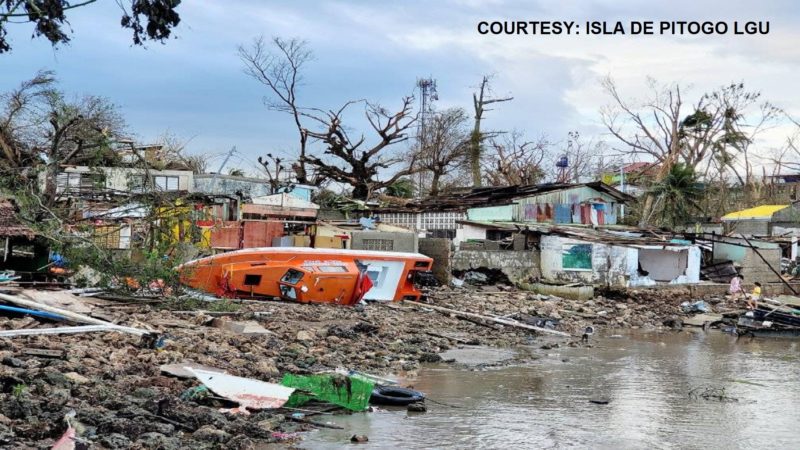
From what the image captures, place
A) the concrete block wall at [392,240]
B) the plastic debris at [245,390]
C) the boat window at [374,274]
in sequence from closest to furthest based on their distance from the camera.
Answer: the plastic debris at [245,390] < the boat window at [374,274] < the concrete block wall at [392,240]

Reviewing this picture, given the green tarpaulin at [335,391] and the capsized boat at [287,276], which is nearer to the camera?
the green tarpaulin at [335,391]

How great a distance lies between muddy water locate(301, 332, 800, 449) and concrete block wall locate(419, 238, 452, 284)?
7420 millimetres

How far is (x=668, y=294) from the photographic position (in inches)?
947

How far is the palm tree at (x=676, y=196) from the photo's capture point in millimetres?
32594

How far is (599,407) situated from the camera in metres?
9.79

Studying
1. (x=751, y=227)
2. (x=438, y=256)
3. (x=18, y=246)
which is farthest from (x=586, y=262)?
(x=18, y=246)

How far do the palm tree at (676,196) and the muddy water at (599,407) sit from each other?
18.3m

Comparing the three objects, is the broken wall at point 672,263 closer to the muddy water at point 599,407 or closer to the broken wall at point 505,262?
the broken wall at point 505,262

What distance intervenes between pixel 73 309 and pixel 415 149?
3285 centimetres

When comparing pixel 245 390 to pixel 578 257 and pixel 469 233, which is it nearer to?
pixel 578 257

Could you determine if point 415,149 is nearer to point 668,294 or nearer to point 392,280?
point 668,294

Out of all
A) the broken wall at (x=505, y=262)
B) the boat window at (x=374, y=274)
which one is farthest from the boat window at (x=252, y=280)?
the broken wall at (x=505, y=262)

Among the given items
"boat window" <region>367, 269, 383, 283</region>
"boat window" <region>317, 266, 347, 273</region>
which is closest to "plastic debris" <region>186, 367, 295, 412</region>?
"boat window" <region>317, 266, 347, 273</region>

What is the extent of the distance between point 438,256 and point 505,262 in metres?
3.38
